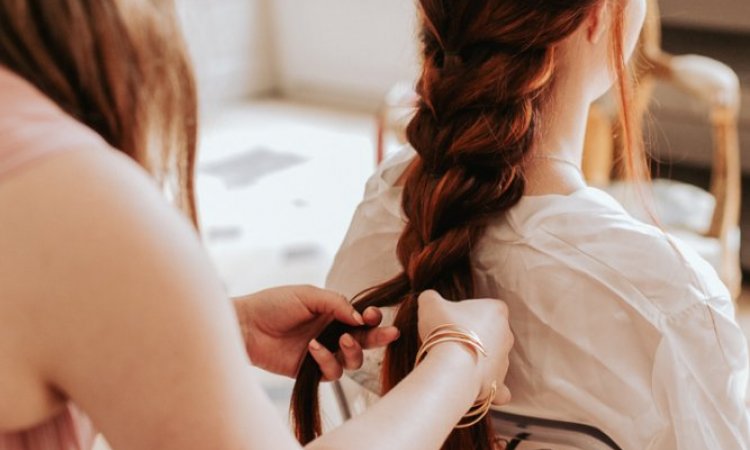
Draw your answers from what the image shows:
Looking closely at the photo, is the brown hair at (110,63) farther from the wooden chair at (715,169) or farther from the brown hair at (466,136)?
the wooden chair at (715,169)

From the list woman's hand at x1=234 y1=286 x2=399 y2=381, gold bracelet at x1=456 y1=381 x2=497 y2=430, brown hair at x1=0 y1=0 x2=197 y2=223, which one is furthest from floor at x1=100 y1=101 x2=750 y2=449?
brown hair at x1=0 y1=0 x2=197 y2=223

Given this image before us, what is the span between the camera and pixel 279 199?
10.7 ft

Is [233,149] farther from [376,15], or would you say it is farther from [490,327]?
[490,327]

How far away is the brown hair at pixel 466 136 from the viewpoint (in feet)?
3.13

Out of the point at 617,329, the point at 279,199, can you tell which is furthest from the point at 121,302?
the point at 279,199

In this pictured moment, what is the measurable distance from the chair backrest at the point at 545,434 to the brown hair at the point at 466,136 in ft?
0.14

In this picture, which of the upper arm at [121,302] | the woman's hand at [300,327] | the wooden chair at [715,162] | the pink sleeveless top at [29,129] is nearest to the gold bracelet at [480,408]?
the woman's hand at [300,327]

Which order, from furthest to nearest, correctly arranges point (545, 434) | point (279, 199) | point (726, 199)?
point (279, 199) < point (726, 199) < point (545, 434)

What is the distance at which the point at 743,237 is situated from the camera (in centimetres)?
281

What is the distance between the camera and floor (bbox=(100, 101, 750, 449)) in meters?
2.61

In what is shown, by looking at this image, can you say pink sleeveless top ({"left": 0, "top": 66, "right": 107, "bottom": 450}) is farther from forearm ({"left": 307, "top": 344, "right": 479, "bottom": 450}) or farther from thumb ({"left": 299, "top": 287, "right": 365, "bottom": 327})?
thumb ({"left": 299, "top": 287, "right": 365, "bottom": 327})

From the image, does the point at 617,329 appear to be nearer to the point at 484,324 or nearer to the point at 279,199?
the point at 484,324

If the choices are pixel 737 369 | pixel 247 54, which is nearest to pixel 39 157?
pixel 737 369

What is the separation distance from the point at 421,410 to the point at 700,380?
34cm
